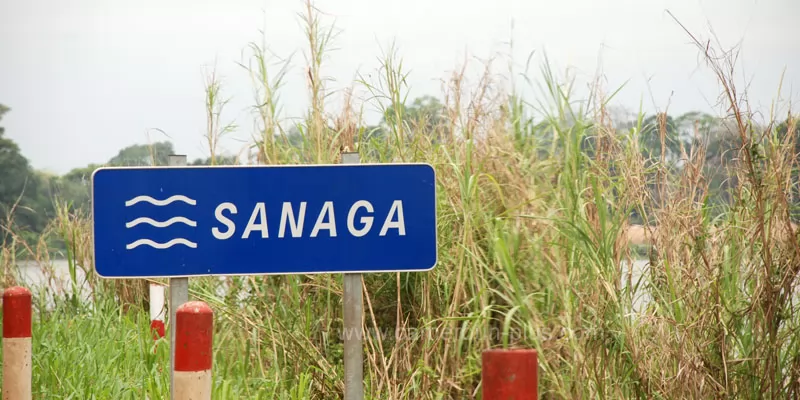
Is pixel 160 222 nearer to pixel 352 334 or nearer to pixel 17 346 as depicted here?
pixel 352 334

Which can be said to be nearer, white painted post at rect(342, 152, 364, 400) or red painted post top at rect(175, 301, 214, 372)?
red painted post top at rect(175, 301, 214, 372)

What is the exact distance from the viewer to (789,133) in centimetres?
397

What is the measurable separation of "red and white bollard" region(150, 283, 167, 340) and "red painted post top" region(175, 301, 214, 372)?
2.58m

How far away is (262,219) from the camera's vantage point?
324 centimetres

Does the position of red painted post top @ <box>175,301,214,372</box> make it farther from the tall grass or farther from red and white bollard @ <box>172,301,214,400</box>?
the tall grass

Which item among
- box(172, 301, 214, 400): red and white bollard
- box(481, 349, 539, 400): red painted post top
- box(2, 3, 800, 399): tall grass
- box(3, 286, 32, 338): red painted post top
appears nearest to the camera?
box(481, 349, 539, 400): red painted post top

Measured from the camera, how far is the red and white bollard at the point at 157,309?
5.51 metres

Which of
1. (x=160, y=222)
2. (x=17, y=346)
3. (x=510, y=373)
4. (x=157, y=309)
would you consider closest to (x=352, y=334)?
(x=160, y=222)

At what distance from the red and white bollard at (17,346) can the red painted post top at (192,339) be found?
158 centimetres

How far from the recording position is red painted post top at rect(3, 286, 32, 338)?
13.7 feet

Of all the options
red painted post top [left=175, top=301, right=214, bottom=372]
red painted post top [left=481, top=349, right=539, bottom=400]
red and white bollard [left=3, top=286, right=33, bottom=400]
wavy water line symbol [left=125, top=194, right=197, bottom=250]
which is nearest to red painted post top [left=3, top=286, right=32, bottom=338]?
red and white bollard [left=3, top=286, right=33, bottom=400]

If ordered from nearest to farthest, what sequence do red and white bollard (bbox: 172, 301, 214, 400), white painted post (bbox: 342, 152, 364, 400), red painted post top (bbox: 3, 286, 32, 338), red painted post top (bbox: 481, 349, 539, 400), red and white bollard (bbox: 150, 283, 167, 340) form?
red painted post top (bbox: 481, 349, 539, 400) < red and white bollard (bbox: 172, 301, 214, 400) < white painted post (bbox: 342, 152, 364, 400) < red painted post top (bbox: 3, 286, 32, 338) < red and white bollard (bbox: 150, 283, 167, 340)

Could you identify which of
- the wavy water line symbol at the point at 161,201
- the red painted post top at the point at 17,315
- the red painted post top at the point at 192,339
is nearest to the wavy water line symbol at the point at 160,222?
the wavy water line symbol at the point at 161,201

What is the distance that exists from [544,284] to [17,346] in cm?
254
